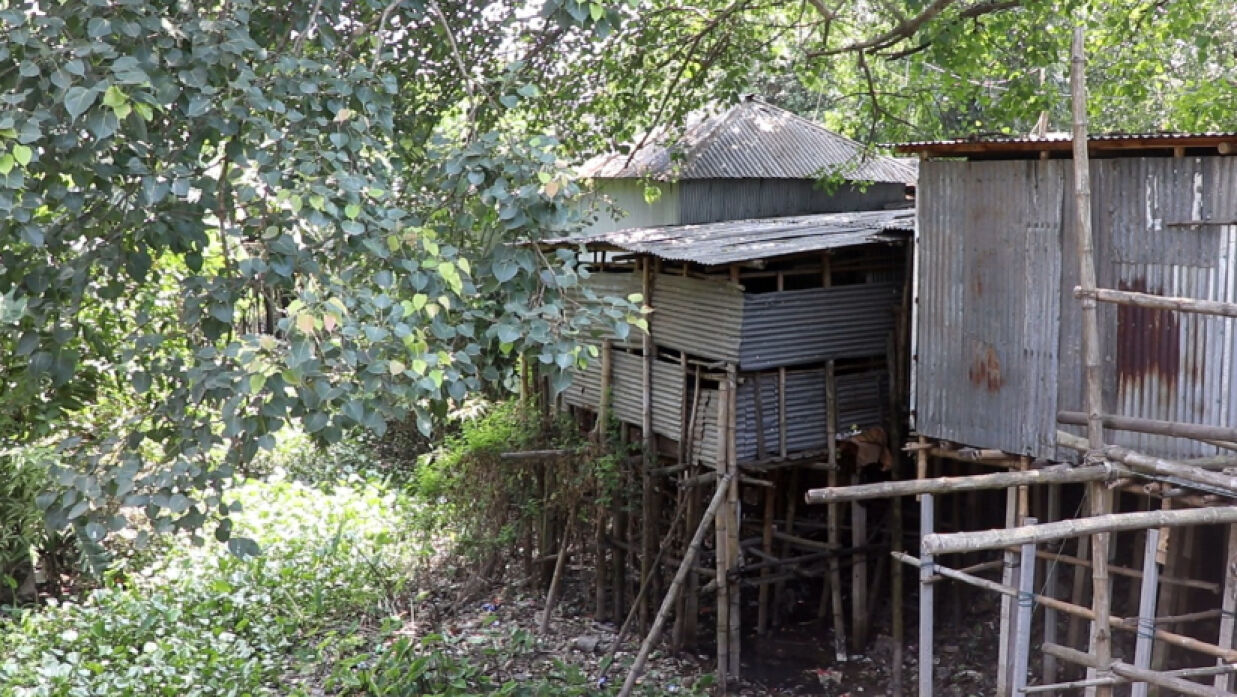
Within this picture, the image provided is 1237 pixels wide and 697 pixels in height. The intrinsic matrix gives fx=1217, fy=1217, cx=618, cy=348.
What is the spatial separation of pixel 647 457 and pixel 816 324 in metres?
1.98

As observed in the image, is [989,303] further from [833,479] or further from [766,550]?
[766,550]

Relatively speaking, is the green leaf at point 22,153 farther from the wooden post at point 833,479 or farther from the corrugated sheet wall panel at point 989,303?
the wooden post at point 833,479

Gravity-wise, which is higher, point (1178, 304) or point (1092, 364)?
point (1178, 304)

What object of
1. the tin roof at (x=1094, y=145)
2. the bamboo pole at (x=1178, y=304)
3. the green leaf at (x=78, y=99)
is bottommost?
the bamboo pole at (x=1178, y=304)

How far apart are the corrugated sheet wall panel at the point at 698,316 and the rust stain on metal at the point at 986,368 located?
2135mm

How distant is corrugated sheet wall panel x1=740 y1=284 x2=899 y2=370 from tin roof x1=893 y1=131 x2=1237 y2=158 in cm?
201

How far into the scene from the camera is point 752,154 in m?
14.0

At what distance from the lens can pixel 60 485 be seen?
5367mm

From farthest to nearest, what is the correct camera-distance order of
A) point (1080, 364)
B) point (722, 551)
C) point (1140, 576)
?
point (722, 551), point (1080, 364), point (1140, 576)

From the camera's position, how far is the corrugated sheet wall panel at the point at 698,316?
10.2 m

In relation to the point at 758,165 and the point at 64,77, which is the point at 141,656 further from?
the point at 758,165

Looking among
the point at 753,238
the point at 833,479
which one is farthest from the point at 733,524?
the point at 753,238

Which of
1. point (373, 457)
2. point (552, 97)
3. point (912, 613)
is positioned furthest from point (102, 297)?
point (373, 457)

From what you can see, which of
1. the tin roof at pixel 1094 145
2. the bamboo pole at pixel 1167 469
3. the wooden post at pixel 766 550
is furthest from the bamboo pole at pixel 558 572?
the bamboo pole at pixel 1167 469
